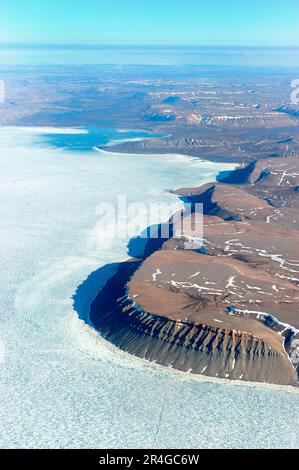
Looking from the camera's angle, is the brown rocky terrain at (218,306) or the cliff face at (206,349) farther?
the brown rocky terrain at (218,306)

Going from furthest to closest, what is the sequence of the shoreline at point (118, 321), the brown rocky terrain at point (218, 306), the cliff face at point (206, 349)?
1. the shoreline at point (118, 321)
2. the brown rocky terrain at point (218, 306)
3. the cliff face at point (206, 349)

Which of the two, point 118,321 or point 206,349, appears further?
point 118,321

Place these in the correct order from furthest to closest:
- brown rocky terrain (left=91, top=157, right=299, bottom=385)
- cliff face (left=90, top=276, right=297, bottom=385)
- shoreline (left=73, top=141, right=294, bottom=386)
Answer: shoreline (left=73, top=141, right=294, bottom=386)
brown rocky terrain (left=91, top=157, right=299, bottom=385)
cliff face (left=90, top=276, right=297, bottom=385)

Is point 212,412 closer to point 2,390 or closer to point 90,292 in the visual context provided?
point 2,390

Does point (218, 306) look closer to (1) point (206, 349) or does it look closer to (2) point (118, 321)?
(1) point (206, 349)

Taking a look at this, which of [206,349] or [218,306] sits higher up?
[218,306]

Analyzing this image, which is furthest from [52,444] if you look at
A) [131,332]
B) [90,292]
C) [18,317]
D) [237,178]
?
[237,178]

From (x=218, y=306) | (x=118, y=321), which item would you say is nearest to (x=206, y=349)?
(x=218, y=306)

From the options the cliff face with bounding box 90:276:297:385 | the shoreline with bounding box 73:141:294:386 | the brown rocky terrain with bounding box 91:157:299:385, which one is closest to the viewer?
the cliff face with bounding box 90:276:297:385
